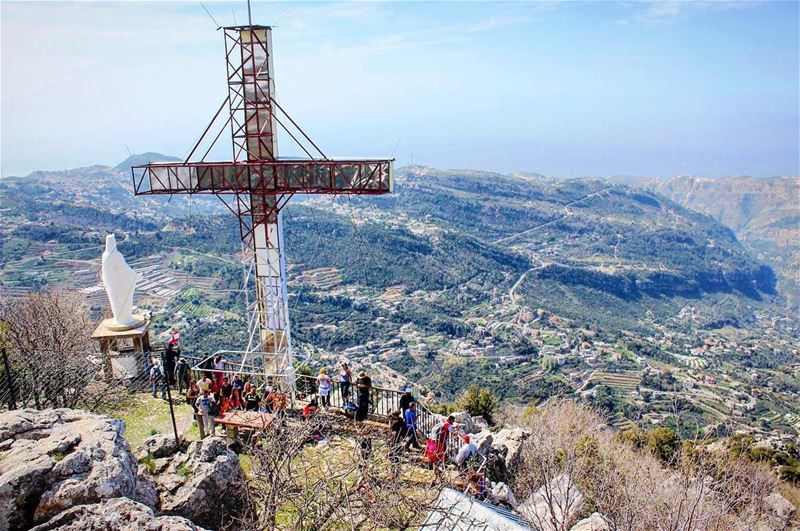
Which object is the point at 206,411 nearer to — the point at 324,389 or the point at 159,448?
the point at 159,448

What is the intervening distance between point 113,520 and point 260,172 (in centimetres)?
842

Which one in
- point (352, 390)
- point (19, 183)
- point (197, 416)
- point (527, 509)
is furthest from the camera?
point (19, 183)

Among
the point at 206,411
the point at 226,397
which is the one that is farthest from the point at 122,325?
the point at 206,411

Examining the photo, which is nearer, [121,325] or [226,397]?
[226,397]

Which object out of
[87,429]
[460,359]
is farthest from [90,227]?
[87,429]

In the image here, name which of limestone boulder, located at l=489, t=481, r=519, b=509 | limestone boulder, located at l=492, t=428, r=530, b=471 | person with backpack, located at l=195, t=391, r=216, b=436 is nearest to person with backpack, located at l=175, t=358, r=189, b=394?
person with backpack, located at l=195, t=391, r=216, b=436

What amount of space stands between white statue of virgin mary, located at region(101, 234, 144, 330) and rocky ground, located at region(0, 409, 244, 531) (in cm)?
602

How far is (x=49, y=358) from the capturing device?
1180 centimetres

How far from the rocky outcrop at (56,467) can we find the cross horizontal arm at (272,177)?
6392 mm

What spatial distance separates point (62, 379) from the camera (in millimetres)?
11266

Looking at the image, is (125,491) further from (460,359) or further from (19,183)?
(19,183)

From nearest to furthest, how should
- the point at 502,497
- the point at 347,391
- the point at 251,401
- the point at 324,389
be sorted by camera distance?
the point at 502,497 → the point at 251,401 → the point at 324,389 → the point at 347,391

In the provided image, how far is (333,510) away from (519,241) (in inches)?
4799

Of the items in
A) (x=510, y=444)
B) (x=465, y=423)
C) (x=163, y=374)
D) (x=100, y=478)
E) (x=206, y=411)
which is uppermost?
(x=100, y=478)
